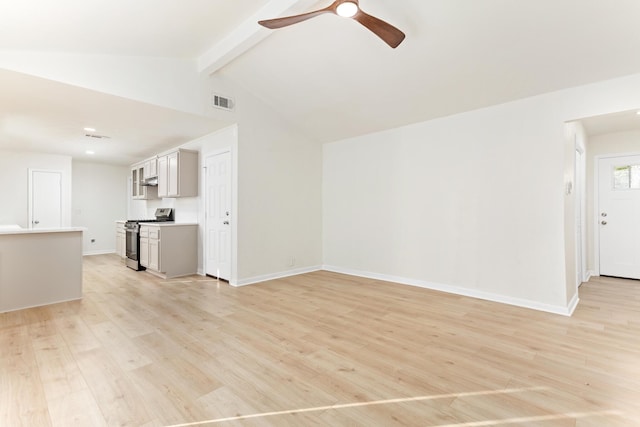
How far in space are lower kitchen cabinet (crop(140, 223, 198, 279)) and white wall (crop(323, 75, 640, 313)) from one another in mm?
2849

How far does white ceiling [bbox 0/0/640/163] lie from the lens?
2555 millimetres

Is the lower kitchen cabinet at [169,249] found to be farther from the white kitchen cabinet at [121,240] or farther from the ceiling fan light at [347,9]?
the ceiling fan light at [347,9]

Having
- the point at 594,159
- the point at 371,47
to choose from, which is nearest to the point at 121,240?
the point at 371,47

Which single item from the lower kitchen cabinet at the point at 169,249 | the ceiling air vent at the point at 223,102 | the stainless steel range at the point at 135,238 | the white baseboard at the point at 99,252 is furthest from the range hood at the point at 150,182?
the ceiling air vent at the point at 223,102

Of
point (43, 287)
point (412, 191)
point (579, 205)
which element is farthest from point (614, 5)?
point (43, 287)

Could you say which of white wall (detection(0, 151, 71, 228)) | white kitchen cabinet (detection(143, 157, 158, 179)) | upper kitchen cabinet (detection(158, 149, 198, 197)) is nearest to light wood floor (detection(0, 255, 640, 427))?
upper kitchen cabinet (detection(158, 149, 198, 197))

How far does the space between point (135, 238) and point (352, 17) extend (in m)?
5.59

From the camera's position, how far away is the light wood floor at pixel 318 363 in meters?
1.73

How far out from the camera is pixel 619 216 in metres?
4.97

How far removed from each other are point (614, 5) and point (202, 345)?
4401 mm

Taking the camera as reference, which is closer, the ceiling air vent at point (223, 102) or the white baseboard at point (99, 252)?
the ceiling air vent at point (223, 102)

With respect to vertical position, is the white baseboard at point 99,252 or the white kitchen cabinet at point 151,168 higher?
the white kitchen cabinet at point 151,168

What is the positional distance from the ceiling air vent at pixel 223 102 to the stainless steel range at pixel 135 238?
301 centimetres

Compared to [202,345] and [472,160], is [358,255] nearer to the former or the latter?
[472,160]
